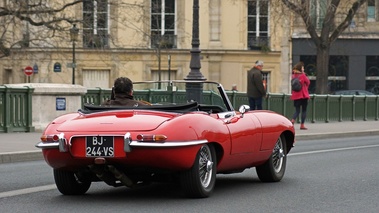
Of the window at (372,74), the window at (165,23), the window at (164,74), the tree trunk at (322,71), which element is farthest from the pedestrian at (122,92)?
the window at (372,74)

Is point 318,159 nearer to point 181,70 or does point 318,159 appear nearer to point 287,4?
point 287,4

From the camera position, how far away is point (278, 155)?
481 inches

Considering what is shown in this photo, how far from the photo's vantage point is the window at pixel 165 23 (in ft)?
194

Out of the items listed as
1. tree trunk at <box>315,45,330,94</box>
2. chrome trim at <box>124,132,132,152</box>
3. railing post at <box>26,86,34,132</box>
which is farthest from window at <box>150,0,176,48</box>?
chrome trim at <box>124,132,132,152</box>

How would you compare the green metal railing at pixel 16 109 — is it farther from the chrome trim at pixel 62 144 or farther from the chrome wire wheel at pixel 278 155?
the chrome trim at pixel 62 144

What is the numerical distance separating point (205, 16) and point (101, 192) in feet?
164

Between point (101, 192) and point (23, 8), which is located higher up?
point (23, 8)

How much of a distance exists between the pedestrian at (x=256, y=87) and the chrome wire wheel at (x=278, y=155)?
1371 cm

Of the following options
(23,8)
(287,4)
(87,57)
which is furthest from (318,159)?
(87,57)

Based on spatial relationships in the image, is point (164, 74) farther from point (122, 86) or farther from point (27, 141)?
point (122, 86)

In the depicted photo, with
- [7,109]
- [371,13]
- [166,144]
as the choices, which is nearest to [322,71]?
[371,13]

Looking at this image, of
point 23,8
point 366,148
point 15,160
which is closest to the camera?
point 15,160

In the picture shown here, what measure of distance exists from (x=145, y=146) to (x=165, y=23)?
51.5 metres

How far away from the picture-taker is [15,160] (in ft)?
54.8
